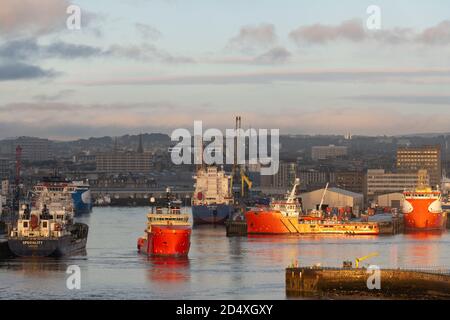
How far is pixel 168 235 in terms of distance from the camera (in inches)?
1615

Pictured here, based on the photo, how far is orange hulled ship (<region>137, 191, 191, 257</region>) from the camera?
4109 cm

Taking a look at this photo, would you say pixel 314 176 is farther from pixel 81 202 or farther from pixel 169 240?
pixel 169 240

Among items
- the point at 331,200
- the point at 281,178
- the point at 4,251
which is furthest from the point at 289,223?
the point at 281,178

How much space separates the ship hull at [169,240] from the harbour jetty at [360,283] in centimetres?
1029

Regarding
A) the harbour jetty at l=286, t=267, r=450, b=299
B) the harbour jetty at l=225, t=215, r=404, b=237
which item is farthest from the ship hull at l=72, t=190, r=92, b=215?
the harbour jetty at l=286, t=267, r=450, b=299

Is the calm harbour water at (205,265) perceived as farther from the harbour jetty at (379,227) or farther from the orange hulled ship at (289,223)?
the orange hulled ship at (289,223)

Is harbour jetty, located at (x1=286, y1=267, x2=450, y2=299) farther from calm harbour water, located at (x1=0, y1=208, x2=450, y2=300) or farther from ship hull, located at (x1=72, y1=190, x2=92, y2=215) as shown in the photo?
ship hull, located at (x1=72, y1=190, x2=92, y2=215)

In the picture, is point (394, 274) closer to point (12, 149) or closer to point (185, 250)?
point (185, 250)

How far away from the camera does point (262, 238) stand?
5447 centimetres

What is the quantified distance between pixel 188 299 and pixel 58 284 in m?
4.48

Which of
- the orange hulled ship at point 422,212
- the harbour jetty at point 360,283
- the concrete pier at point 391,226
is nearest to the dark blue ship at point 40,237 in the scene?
the harbour jetty at point 360,283

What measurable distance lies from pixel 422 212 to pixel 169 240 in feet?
85.0

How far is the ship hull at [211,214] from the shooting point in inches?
2790
